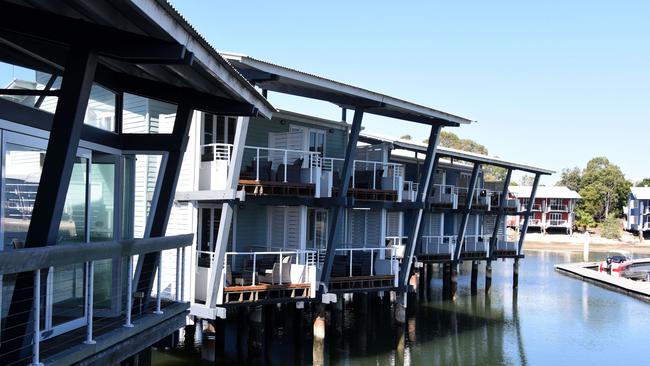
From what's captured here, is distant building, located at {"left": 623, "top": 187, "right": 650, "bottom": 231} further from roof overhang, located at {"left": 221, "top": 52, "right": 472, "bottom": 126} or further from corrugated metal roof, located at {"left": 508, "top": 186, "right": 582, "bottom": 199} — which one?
roof overhang, located at {"left": 221, "top": 52, "right": 472, "bottom": 126}

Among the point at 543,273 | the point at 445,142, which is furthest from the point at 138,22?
the point at 445,142

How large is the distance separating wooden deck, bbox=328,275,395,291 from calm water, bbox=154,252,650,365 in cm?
216

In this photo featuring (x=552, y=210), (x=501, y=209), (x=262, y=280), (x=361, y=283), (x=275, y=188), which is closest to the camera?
(x=275, y=188)

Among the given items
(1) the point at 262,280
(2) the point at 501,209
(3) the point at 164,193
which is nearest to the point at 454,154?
(2) the point at 501,209

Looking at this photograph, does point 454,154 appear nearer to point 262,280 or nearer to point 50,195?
point 262,280

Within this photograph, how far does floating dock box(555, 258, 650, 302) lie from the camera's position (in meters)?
38.1

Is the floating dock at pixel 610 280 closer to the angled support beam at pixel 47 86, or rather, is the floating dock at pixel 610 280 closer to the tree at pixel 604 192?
the angled support beam at pixel 47 86

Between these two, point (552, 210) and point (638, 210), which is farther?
point (552, 210)

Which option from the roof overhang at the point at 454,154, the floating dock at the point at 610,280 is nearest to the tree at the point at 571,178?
the floating dock at the point at 610,280

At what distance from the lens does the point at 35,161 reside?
24.1ft

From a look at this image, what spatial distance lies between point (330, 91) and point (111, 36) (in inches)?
484

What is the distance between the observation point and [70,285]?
800 cm

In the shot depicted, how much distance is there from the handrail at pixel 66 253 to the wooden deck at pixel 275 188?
9635mm

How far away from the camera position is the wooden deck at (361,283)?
803 inches
